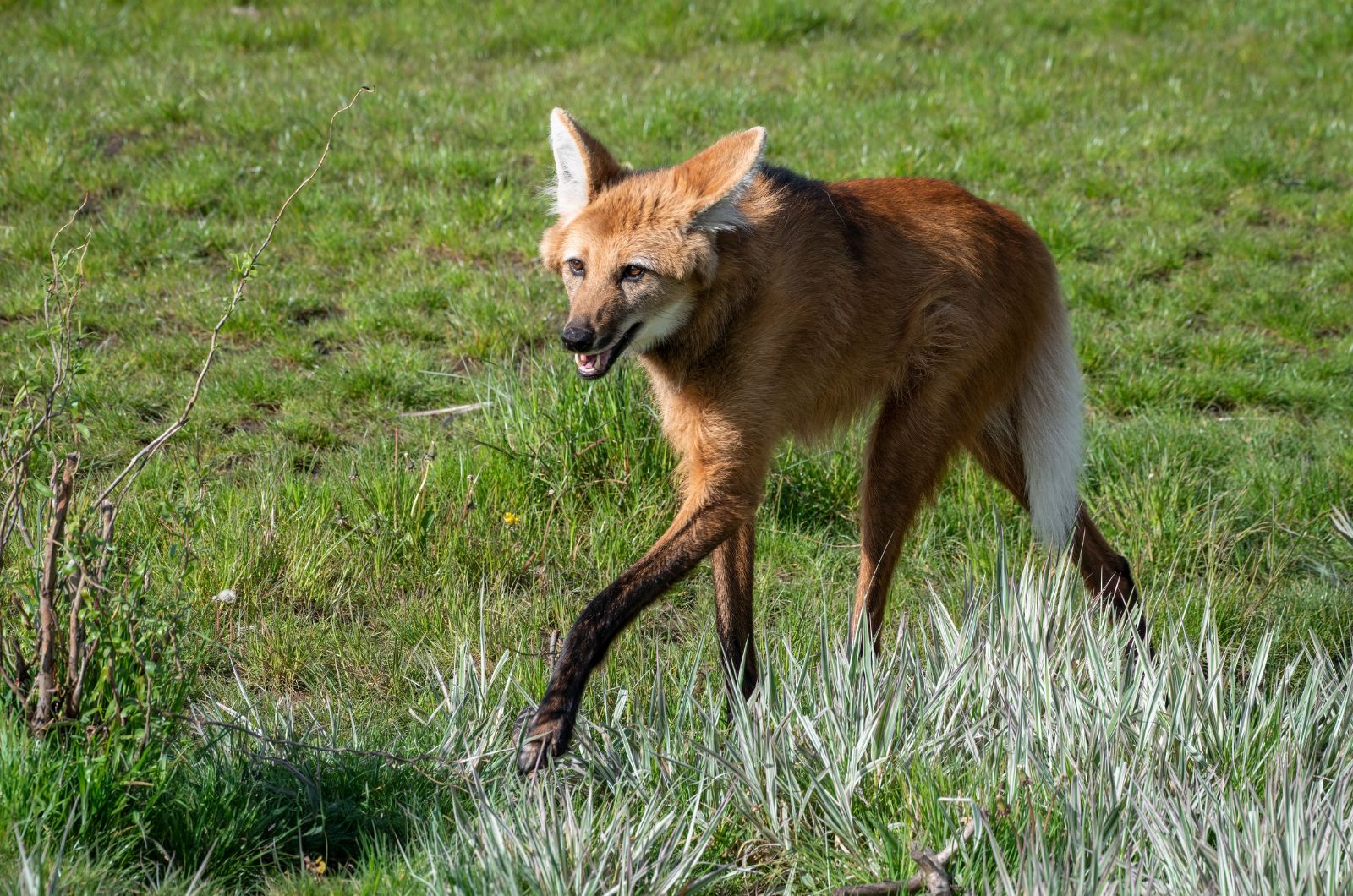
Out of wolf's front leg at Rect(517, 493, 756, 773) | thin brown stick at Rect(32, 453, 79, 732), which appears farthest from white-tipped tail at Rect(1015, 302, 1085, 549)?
thin brown stick at Rect(32, 453, 79, 732)

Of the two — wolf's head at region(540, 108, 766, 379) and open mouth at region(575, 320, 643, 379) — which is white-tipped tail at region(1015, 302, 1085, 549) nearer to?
wolf's head at region(540, 108, 766, 379)

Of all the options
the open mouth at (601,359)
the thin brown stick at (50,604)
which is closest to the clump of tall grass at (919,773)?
the thin brown stick at (50,604)

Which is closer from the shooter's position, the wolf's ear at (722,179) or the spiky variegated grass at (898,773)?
the spiky variegated grass at (898,773)

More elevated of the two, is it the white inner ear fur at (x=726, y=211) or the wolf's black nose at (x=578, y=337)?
the white inner ear fur at (x=726, y=211)

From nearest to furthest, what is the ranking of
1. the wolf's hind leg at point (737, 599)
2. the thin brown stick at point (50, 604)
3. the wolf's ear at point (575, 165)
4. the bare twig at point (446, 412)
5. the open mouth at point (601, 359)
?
1. the thin brown stick at point (50, 604)
2. the open mouth at point (601, 359)
3. the wolf's ear at point (575, 165)
4. the wolf's hind leg at point (737, 599)
5. the bare twig at point (446, 412)

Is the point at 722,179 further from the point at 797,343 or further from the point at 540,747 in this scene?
the point at 540,747

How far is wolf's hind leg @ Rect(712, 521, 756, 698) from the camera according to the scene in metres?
3.51

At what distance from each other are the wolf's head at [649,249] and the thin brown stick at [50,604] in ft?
3.79

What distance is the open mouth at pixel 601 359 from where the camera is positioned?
120 inches

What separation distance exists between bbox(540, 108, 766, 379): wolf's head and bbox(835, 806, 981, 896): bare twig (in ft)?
4.47

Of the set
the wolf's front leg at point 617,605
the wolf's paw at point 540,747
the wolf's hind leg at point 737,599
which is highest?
the wolf's front leg at point 617,605

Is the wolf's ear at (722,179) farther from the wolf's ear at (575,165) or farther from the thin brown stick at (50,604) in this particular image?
the thin brown stick at (50,604)

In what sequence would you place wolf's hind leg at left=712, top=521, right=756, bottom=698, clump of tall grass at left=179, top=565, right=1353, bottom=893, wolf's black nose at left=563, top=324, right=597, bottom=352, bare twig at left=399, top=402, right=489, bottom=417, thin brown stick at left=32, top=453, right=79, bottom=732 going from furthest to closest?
bare twig at left=399, top=402, right=489, bottom=417 → wolf's hind leg at left=712, top=521, right=756, bottom=698 → wolf's black nose at left=563, top=324, right=597, bottom=352 → thin brown stick at left=32, top=453, right=79, bottom=732 → clump of tall grass at left=179, top=565, right=1353, bottom=893

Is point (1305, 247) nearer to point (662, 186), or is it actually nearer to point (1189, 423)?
point (1189, 423)
